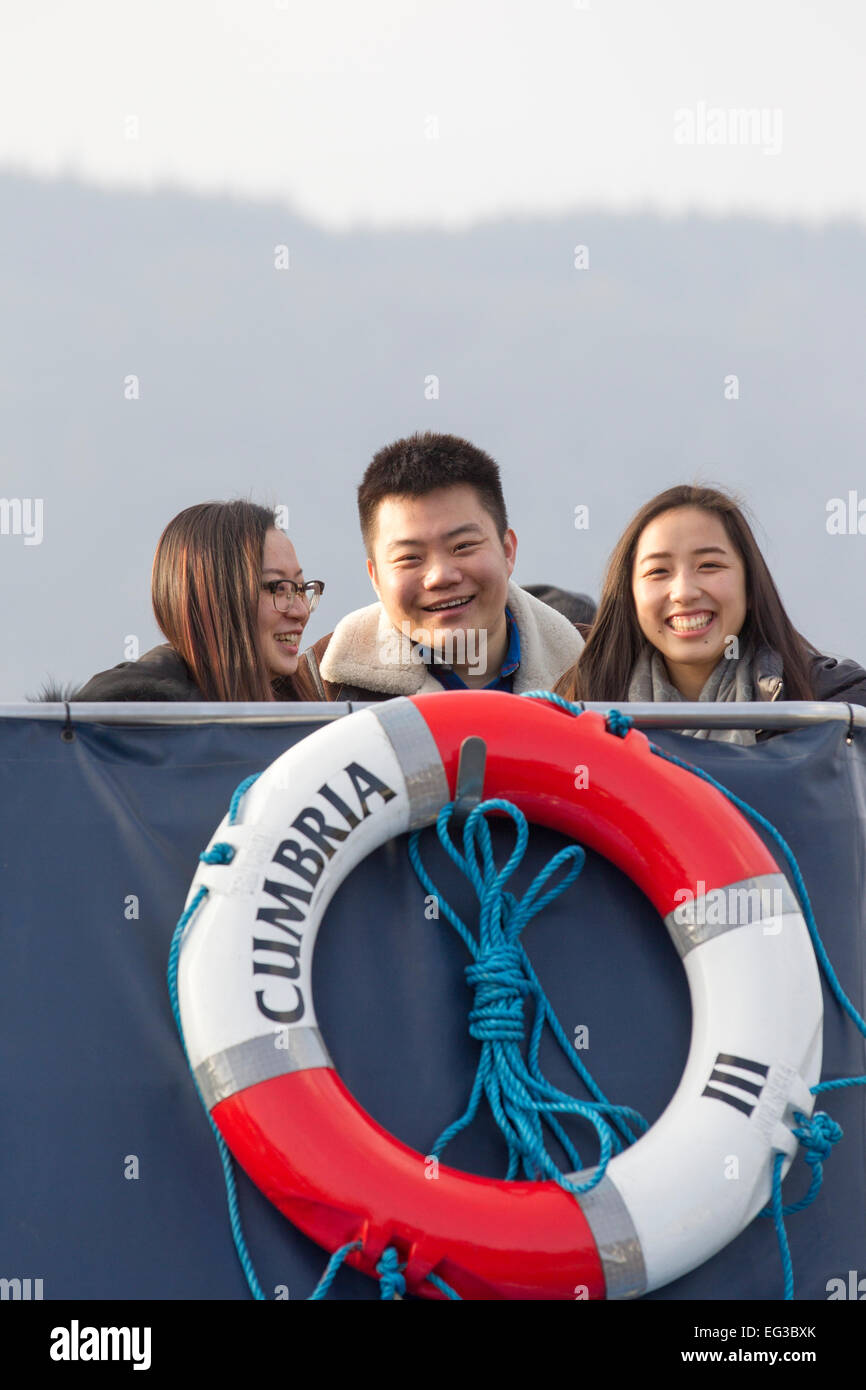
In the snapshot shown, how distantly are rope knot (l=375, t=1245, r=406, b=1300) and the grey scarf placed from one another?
943mm

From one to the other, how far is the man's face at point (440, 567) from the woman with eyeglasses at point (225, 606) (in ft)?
0.55

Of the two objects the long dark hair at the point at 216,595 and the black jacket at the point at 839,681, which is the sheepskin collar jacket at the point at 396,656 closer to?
the long dark hair at the point at 216,595

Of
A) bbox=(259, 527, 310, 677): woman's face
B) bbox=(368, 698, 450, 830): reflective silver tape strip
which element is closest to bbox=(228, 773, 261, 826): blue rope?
bbox=(368, 698, 450, 830): reflective silver tape strip

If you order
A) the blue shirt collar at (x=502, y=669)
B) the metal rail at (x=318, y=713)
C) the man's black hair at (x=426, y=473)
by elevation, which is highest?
the man's black hair at (x=426, y=473)

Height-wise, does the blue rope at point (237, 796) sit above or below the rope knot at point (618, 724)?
below

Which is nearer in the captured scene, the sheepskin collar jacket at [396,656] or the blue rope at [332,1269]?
the blue rope at [332,1269]

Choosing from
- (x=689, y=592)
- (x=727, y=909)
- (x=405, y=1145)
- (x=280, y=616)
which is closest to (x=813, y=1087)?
(x=727, y=909)

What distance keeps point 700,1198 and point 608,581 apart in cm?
102

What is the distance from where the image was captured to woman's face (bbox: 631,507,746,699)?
212 centimetres

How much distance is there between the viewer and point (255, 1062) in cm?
148

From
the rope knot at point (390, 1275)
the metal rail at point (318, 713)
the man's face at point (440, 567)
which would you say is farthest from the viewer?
the man's face at point (440, 567)

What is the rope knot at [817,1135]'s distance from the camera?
1.55 meters

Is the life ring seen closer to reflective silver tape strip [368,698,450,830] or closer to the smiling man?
reflective silver tape strip [368,698,450,830]

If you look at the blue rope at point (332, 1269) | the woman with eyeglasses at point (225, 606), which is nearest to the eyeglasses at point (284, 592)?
the woman with eyeglasses at point (225, 606)
